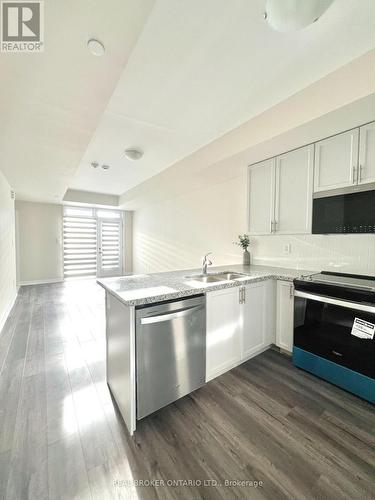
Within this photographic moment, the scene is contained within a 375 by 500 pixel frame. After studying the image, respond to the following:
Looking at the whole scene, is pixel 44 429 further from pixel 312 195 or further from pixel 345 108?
pixel 345 108

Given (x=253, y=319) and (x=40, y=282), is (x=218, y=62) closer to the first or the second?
(x=253, y=319)

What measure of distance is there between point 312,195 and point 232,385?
6.92 ft

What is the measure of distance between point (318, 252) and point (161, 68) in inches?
97.6

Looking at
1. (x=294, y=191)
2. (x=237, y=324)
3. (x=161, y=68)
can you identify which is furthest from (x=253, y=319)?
(x=161, y=68)

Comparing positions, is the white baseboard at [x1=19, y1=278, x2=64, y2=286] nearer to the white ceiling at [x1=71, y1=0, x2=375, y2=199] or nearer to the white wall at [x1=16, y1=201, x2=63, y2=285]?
the white wall at [x1=16, y1=201, x2=63, y2=285]

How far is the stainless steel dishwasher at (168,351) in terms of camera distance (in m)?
1.41

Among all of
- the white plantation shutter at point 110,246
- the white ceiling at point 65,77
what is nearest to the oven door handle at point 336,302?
the white ceiling at point 65,77

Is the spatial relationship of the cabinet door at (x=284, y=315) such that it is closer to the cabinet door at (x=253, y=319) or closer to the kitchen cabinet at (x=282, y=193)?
the cabinet door at (x=253, y=319)

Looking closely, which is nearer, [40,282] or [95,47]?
[95,47]

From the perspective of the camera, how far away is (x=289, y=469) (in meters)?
1.21

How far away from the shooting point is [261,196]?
278 cm

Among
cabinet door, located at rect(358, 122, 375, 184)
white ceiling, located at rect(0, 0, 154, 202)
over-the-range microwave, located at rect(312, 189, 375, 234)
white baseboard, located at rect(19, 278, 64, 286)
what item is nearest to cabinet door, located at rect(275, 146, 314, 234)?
over-the-range microwave, located at rect(312, 189, 375, 234)

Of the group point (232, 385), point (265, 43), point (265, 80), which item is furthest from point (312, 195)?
point (232, 385)

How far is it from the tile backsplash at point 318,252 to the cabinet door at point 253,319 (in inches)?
31.1
